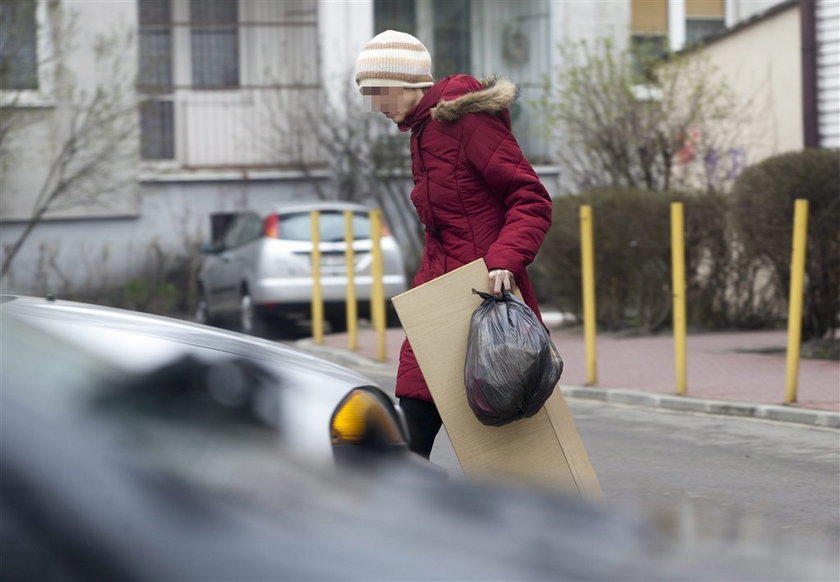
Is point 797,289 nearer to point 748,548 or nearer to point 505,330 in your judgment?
point 505,330

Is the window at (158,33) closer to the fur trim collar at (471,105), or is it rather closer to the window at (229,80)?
the window at (229,80)

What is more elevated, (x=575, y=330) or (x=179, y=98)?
(x=179, y=98)

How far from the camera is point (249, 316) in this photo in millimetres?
15516

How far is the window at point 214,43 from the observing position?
22141 millimetres

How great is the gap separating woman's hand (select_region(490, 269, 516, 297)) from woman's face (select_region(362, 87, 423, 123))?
650 millimetres

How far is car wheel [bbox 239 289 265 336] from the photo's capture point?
50.4ft

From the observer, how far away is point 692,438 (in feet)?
27.1

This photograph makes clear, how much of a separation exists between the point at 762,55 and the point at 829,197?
7.03 metres

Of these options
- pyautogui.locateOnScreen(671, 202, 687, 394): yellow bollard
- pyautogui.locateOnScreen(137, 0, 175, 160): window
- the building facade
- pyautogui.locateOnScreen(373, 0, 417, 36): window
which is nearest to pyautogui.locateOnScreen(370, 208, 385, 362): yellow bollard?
pyautogui.locateOnScreen(671, 202, 687, 394): yellow bollard

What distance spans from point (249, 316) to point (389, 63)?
11.0m

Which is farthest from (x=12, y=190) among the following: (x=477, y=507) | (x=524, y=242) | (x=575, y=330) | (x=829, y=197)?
(x=477, y=507)

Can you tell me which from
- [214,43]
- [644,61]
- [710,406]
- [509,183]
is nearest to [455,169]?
[509,183]

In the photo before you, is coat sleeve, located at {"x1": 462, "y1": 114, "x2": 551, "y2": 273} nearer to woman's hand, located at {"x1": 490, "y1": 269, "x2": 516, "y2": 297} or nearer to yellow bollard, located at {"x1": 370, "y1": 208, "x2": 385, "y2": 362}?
woman's hand, located at {"x1": 490, "y1": 269, "x2": 516, "y2": 297}

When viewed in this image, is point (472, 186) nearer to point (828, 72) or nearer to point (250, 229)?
point (250, 229)
